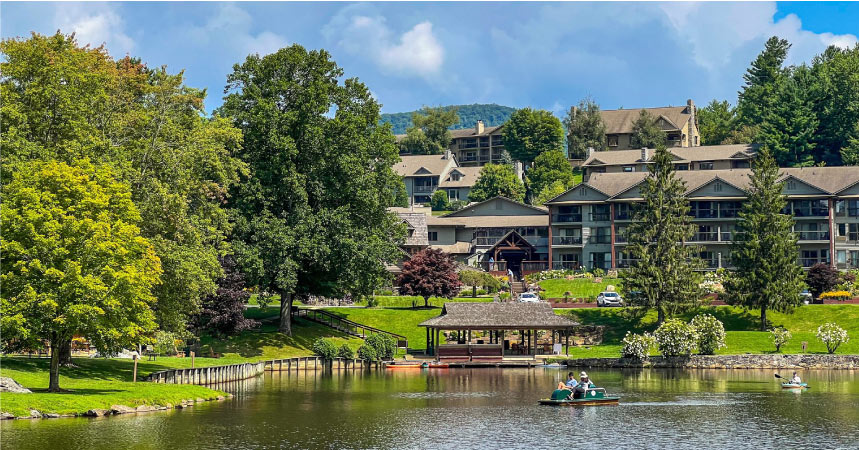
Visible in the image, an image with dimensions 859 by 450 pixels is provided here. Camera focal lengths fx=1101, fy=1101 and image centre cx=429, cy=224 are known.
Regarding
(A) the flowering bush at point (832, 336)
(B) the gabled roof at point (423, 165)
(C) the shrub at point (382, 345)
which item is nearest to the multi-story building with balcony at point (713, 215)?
(A) the flowering bush at point (832, 336)

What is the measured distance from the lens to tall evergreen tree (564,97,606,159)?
586 feet

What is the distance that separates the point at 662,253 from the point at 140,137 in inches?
1889

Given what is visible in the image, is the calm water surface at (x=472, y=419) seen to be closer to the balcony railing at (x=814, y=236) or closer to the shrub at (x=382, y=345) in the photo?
the shrub at (x=382, y=345)

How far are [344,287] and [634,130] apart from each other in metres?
102

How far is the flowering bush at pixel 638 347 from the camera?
80.2 m

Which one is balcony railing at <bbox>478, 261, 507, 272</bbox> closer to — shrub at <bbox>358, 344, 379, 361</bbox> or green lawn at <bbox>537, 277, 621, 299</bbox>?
green lawn at <bbox>537, 277, 621, 299</bbox>

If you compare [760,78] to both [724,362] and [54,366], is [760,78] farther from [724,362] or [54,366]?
[54,366]

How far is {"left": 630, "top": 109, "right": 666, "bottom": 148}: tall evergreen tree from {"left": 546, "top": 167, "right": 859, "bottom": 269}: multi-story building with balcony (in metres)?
40.5

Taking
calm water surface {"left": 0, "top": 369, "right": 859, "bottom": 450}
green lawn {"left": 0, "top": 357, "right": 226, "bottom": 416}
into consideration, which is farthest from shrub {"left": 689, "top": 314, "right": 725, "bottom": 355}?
green lawn {"left": 0, "top": 357, "right": 226, "bottom": 416}

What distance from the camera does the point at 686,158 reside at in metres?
155

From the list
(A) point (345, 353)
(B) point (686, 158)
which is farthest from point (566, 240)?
(A) point (345, 353)

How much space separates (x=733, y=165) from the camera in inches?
5974

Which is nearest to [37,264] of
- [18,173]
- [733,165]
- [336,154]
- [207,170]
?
[18,173]

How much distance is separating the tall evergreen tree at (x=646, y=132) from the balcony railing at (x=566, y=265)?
45.5m
